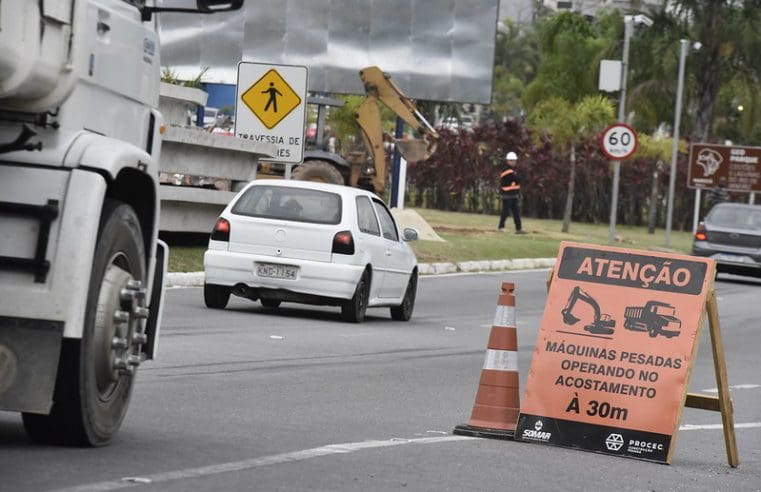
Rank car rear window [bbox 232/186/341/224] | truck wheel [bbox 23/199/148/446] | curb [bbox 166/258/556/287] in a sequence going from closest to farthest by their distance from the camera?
truck wheel [bbox 23/199/148/446], car rear window [bbox 232/186/341/224], curb [bbox 166/258/556/287]

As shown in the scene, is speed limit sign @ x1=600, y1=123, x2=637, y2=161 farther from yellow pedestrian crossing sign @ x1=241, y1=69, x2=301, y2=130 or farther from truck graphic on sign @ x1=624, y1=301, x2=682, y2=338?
truck graphic on sign @ x1=624, y1=301, x2=682, y2=338

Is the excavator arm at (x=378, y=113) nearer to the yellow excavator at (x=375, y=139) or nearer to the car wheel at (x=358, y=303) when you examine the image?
the yellow excavator at (x=375, y=139)

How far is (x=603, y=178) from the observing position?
193ft

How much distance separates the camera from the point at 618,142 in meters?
36.0

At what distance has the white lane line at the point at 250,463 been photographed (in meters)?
7.48

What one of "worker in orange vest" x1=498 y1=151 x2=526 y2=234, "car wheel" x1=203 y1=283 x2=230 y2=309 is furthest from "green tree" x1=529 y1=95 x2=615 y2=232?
"car wheel" x1=203 y1=283 x2=230 y2=309

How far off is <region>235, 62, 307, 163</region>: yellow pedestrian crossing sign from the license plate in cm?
515

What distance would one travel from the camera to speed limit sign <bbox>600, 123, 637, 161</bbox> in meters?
35.8

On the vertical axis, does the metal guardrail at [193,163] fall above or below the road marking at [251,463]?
above

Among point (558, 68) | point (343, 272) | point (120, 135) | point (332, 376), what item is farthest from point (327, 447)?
Answer: point (558, 68)

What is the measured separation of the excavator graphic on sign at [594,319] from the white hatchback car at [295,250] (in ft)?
28.2

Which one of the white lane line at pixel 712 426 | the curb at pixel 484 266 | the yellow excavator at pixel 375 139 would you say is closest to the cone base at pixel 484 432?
the white lane line at pixel 712 426

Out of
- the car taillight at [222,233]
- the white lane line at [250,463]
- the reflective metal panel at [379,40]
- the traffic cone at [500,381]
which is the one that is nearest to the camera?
the white lane line at [250,463]

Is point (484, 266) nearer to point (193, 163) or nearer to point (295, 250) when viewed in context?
point (193, 163)
